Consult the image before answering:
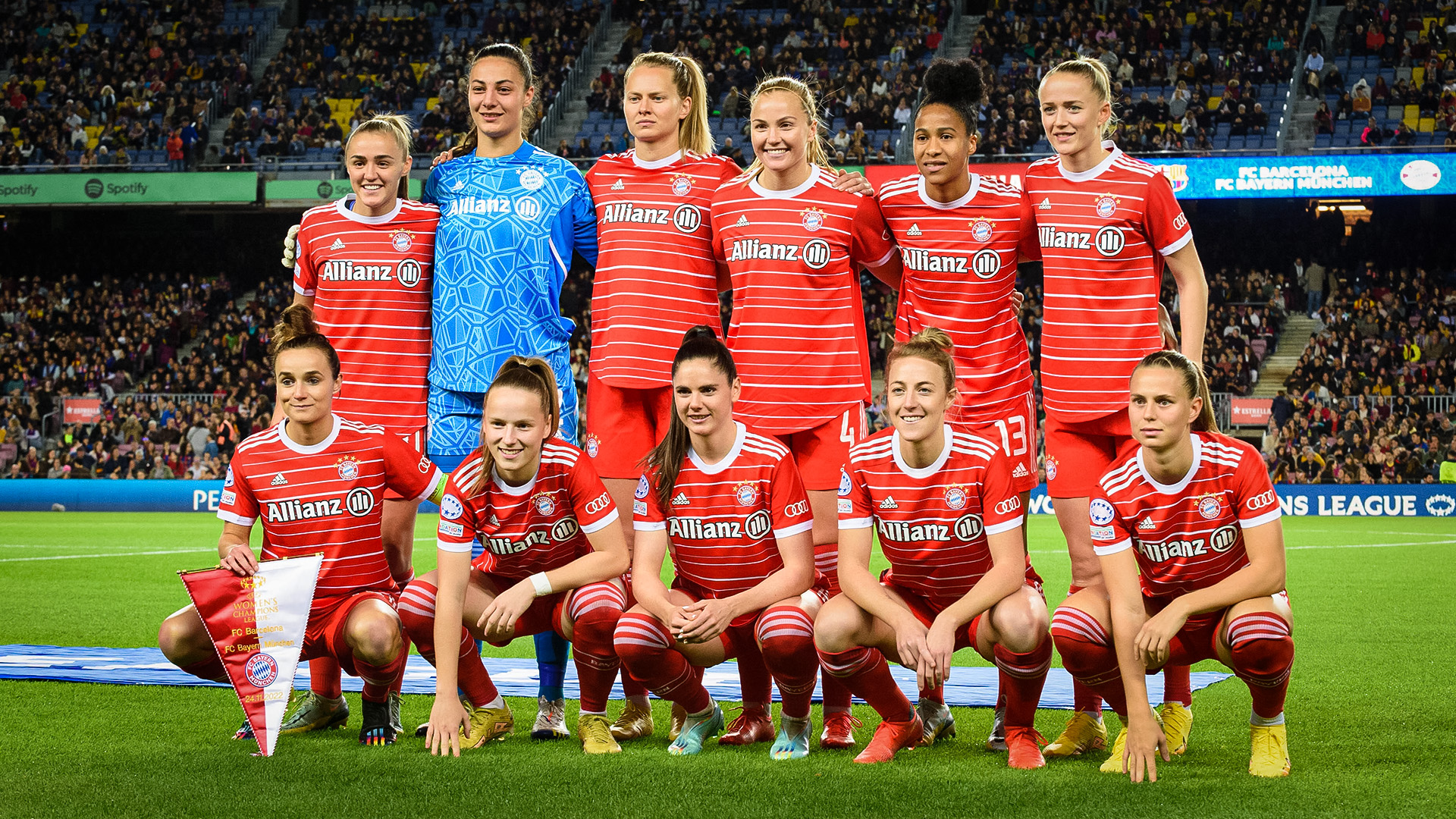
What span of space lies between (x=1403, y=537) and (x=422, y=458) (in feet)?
44.4

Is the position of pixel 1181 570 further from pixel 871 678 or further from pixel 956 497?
pixel 871 678

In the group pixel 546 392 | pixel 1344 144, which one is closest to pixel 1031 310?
pixel 1344 144

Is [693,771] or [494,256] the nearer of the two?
[693,771]

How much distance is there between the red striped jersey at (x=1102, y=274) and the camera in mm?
4762

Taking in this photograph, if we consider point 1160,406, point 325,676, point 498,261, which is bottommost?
point 325,676

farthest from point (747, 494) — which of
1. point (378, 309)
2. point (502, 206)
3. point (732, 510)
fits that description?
point (378, 309)

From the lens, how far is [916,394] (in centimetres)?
421

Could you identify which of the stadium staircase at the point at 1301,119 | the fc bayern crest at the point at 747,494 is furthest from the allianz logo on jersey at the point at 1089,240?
the stadium staircase at the point at 1301,119

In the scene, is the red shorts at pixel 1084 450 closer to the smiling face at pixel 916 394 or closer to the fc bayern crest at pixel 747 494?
the smiling face at pixel 916 394

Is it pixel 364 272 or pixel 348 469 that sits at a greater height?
pixel 364 272

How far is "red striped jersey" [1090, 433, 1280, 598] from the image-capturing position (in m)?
4.04

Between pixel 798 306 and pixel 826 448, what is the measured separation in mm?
533

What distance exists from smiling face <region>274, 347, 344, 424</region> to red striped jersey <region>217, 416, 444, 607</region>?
142 mm

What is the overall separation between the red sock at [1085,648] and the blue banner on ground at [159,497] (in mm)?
15883
